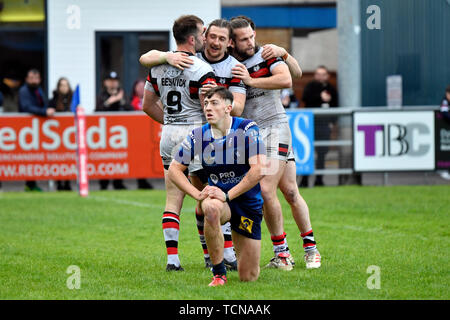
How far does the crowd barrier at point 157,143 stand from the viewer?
17.1 m

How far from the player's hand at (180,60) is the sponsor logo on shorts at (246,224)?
60.7 inches

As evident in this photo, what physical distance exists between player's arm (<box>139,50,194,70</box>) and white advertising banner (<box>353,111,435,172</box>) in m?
10.1

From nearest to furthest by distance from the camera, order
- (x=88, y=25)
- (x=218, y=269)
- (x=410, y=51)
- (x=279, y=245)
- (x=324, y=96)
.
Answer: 1. (x=218, y=269)
2. (x=279, y=245)
3. (x=324, y=96)
4. (x=410, y=51)
5. (x=88, y=25)

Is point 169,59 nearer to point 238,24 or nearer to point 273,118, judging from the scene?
point 238,24

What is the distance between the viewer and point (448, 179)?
18.4 meters

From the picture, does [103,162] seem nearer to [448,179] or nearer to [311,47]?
[448,179]

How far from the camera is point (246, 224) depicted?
7098mm

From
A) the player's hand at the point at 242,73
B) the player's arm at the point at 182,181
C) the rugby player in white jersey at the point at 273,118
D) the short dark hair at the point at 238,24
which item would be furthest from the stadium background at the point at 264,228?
the short dark hair at the point at 238,24

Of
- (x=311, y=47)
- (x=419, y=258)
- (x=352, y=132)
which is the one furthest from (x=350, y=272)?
(x=311, y=47)

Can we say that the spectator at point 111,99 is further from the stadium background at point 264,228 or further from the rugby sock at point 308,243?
the rugby sock at point 308,243

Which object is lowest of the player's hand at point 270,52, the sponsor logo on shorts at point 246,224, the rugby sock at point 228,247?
the rugby sock at point 228,247

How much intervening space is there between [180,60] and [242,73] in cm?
56

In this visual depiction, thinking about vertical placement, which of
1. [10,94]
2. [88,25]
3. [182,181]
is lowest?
[182,181]

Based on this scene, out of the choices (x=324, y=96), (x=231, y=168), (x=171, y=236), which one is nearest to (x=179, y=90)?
(x=231, y=168)
